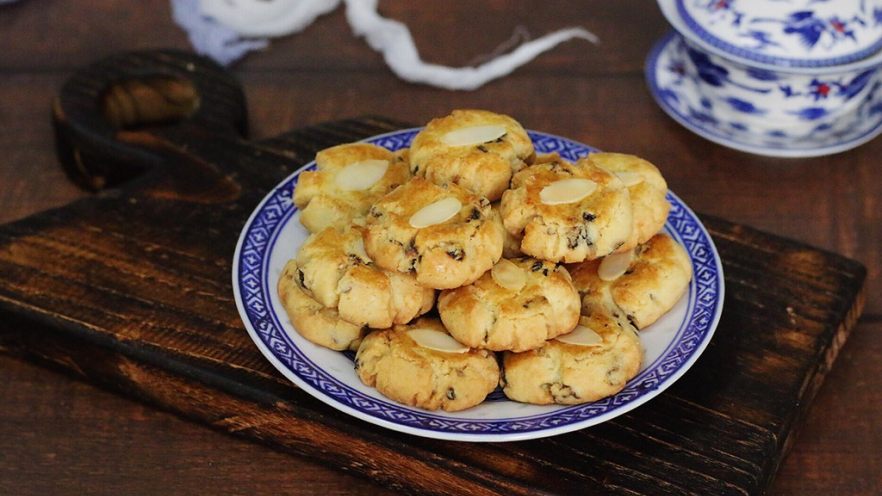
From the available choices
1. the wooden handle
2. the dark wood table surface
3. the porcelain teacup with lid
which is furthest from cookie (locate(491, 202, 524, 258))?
the porcelain teacup with lid

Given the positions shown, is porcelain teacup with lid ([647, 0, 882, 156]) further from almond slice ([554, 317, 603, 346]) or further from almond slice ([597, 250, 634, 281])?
almond slice ([554, 317, 603, 346])

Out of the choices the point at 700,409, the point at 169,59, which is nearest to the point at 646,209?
the point at 700,409

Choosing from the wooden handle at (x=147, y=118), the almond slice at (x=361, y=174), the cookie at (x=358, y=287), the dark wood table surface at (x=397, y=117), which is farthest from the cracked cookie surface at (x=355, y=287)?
the wooden handle at (x=147, y=118)

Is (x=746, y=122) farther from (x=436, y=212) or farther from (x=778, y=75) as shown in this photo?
(x=436, y=212)

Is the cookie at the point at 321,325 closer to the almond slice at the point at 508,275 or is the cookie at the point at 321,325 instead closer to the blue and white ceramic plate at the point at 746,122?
the almond slice at the point at 508,275

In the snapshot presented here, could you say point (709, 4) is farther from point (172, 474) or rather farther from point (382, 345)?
point (172, 474)

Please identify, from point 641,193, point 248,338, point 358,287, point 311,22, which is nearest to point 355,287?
point 358,287
